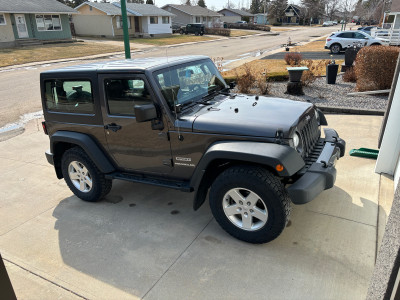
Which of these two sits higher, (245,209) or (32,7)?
(32,7)

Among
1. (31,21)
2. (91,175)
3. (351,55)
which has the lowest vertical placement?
(91,175)

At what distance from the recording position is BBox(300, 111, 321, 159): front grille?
3578mm

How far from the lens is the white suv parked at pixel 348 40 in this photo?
69.3ft

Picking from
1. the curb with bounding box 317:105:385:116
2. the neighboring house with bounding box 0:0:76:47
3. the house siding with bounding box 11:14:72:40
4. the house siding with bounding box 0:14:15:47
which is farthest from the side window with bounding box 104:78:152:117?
the house siding with bounding box 11:14:72:40

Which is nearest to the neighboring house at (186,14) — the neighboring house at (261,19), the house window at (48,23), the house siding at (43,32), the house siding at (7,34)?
the house siding at (43,32)

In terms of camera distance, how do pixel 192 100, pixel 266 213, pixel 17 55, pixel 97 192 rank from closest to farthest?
1. pixel 266 213
2. pixel 192 100
3. pixel 97 192
4. pixel 17 55

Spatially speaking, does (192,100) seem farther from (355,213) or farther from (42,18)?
(42,18)

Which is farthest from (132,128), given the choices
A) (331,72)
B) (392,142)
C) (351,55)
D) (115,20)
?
(115,20)

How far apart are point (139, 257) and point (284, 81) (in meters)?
10.00

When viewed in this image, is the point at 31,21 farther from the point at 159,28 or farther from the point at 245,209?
the point at 245,209

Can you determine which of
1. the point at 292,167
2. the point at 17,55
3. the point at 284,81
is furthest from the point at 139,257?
the point at 17,55

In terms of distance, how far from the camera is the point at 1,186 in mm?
5199

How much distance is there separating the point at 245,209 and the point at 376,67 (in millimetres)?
8076

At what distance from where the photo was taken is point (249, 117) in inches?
135
